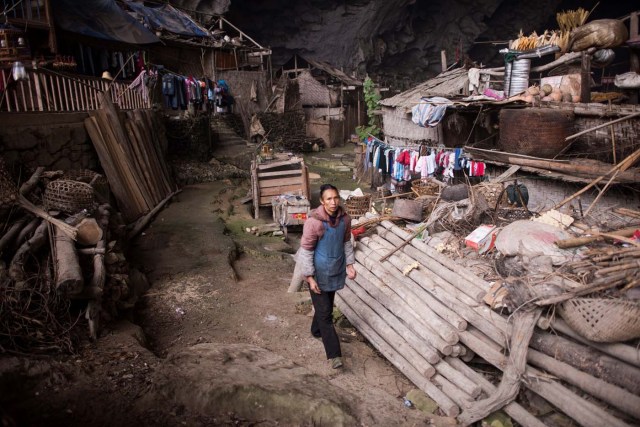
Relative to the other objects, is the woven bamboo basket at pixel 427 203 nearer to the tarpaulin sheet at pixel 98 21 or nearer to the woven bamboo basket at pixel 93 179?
the woven bamboo basket at pixel 93 179

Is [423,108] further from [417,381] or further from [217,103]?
[217,103]

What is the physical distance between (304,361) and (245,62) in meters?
25.1

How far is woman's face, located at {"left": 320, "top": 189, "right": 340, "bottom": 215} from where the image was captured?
459 cm

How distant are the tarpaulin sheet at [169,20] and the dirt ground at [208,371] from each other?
16.7 m

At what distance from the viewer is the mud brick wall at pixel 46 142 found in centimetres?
721

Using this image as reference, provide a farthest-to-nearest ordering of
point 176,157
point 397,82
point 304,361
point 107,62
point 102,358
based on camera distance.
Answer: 1. point 397,82
2. point 176,157
3. point 107,62
4. point 304,361
5. point 102,358

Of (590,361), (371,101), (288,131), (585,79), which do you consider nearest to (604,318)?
(590,361)

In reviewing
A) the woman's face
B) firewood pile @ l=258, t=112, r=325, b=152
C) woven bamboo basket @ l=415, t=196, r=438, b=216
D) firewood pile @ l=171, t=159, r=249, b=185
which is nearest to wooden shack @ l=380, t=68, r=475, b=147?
woven bamboo basket @ l=415, t=196, r=438, b=216

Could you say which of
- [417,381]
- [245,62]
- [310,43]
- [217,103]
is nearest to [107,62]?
[217,103]

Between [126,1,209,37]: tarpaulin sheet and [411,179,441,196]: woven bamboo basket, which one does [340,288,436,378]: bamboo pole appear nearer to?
[411,179,441,196]: woven bamboo basket

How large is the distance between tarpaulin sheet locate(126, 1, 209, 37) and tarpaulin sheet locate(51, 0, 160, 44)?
6.19 meters

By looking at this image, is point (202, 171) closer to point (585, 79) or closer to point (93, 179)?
point (93, 179)

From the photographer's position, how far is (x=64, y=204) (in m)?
6.07

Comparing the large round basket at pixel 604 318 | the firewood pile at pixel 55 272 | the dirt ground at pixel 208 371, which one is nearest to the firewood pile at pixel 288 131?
the dirt ground at pixel 208 371
